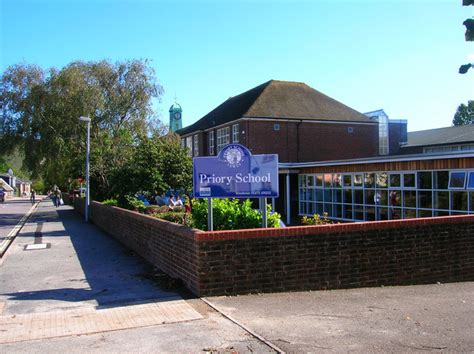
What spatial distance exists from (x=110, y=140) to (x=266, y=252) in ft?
80.1

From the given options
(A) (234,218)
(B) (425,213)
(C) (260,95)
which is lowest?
(B) (425,213)

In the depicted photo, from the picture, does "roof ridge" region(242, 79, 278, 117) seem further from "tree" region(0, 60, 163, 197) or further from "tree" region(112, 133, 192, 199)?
"tree" region(112, 133, 192, 199)

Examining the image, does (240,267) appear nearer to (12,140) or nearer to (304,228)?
(304,228)

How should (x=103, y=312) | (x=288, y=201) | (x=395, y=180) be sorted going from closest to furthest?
(x=103, y=312) → (x=395, y=180) → (x=288, y=201)

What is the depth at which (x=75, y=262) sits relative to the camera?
11961 millimetres

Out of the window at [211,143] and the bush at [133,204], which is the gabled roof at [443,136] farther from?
the bush at [133,204]

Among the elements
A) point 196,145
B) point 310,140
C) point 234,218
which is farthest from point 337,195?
point 196,145

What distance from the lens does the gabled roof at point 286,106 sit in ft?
119

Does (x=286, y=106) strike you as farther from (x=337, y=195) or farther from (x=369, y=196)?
(x=369, y=196)

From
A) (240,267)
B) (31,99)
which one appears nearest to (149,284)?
(240,267)

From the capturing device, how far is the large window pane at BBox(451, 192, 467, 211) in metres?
16.9

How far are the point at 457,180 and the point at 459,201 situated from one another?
0.77 meters

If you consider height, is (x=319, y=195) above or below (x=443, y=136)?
below

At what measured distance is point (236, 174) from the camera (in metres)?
8.40
